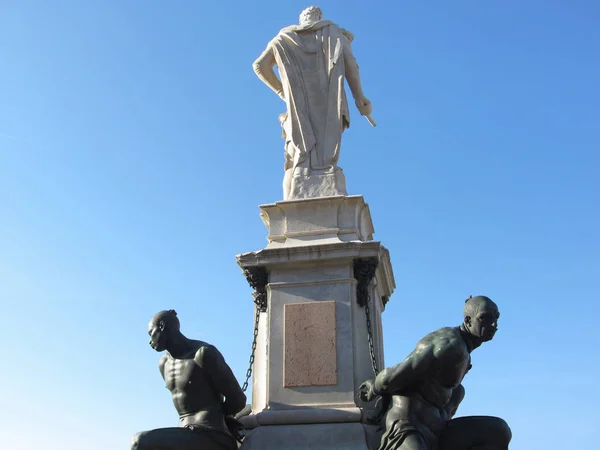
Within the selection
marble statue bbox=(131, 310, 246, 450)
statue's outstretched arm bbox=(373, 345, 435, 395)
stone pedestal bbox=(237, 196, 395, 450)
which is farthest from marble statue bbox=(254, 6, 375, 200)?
statue's outstretched arm bbox=(373, 345, 435, 395)

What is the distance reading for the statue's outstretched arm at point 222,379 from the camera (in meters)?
6.55

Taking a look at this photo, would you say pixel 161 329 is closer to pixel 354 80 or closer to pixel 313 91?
pixel 313 91

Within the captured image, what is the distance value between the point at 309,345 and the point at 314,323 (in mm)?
251

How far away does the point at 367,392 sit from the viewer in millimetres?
6699

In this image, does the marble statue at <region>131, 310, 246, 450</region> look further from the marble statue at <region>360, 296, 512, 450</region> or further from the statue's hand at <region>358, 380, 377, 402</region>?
the marble statue at <region>360, 296, 512, 450</region>

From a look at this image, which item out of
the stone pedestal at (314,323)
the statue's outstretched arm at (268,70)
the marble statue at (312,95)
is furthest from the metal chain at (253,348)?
the statue's outstretched arm at (268,70)

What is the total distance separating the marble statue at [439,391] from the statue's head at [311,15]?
522cm

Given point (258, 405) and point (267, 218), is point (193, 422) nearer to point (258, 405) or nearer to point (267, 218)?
point (258, 405)

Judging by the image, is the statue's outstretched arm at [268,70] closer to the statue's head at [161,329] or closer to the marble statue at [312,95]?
the marble statue at [312,95]

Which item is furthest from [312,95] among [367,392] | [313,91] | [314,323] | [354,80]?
[367,392]

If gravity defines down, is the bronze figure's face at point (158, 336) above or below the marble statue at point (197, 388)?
above

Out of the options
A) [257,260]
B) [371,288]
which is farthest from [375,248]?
[257,260]

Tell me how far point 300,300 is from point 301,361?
27.4 inches

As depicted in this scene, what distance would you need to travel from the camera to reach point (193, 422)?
6.46m
